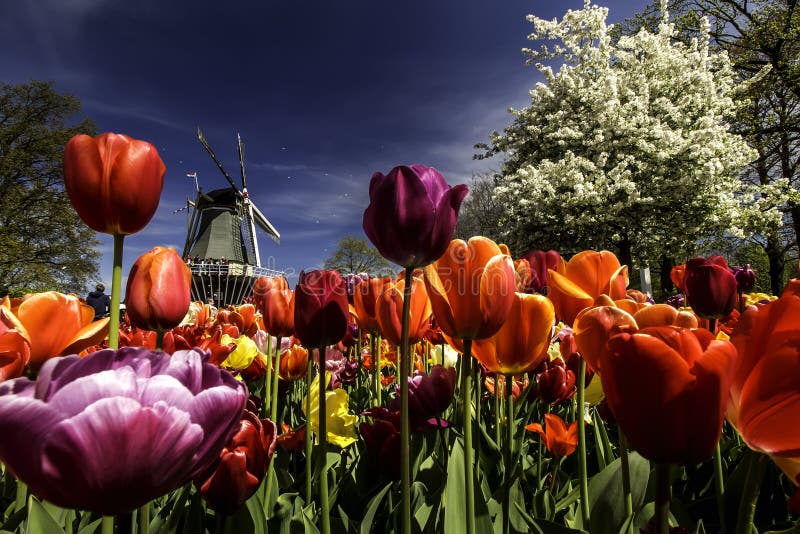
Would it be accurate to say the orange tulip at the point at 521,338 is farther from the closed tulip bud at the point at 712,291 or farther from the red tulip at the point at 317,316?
the closed tulip bud at the point at 712,291

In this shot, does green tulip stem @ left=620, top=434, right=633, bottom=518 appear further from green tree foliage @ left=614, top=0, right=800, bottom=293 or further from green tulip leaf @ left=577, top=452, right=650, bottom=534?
green tree foliage @ left=614, top=0, right=800, bottom=293

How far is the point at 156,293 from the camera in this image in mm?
1154

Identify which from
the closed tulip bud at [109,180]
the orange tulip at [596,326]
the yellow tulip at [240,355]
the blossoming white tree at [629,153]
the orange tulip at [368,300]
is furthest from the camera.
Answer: the blossoming white tree at [629,153]

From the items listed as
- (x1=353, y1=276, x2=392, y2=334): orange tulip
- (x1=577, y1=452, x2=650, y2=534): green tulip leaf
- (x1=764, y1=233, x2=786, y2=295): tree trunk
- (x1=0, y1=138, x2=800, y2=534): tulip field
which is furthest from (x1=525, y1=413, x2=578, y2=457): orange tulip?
(x1=764, y1=233, x2=786, y2=295): tree trunk

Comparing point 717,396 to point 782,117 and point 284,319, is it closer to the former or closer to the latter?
point 284,319

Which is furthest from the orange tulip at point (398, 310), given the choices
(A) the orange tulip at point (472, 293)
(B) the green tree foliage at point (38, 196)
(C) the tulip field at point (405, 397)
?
(B) the green tree foliage at point (38, 196)

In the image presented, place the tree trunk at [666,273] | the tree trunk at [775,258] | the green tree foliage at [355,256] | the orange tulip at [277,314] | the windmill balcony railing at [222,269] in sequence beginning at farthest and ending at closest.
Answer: the green tree foliage at [355,256] < the windmill balcony railing at [222,269] < the tree trunk at [666,273] < the tree trunk at [775,258] < the orange tulip at [277,314]

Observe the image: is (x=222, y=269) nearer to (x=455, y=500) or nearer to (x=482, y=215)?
(x=482, y=215)

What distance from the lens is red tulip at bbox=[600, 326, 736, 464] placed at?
21.6 inches

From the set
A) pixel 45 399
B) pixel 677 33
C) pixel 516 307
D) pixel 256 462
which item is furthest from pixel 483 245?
pixel 677 33

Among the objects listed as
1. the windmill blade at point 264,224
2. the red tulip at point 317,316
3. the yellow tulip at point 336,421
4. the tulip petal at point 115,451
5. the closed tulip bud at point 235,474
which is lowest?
the yellow tulip at point 336,421

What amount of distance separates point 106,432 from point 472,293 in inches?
24.9

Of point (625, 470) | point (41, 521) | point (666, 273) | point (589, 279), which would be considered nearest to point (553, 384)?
point (589, 279)

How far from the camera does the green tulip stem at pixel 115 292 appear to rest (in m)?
0.92
